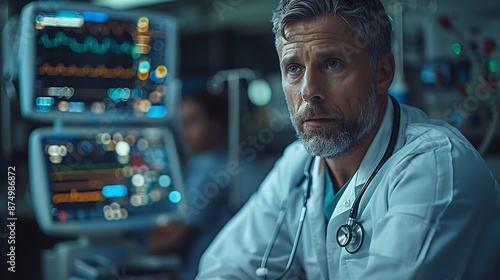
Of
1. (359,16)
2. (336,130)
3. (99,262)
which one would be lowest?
(99,262)

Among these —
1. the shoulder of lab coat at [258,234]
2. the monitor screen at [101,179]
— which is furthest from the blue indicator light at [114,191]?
the shoulder of lab coat at [258,234]

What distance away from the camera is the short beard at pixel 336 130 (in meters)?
1.31

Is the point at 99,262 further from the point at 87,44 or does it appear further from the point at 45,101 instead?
the point at 87,44

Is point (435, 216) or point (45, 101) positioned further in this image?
point (45, 101)

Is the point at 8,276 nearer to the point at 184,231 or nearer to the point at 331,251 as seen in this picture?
the point at 184,231

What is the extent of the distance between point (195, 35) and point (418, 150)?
339 centimetres

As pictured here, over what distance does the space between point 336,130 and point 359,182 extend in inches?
5.0

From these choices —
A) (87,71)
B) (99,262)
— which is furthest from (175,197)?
(87,71)

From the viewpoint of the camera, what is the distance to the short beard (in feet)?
4.29

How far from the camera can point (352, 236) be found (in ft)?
4.17

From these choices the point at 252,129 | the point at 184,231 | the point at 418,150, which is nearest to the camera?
the point at 418,150

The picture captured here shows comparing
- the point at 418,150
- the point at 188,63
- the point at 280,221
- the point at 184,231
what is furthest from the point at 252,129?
the point at 418,150

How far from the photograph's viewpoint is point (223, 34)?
422 cm

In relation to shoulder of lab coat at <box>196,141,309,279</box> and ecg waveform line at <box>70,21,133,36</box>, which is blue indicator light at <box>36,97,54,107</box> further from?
shoulder of lab coat at <box>196,141,309,279</box>
